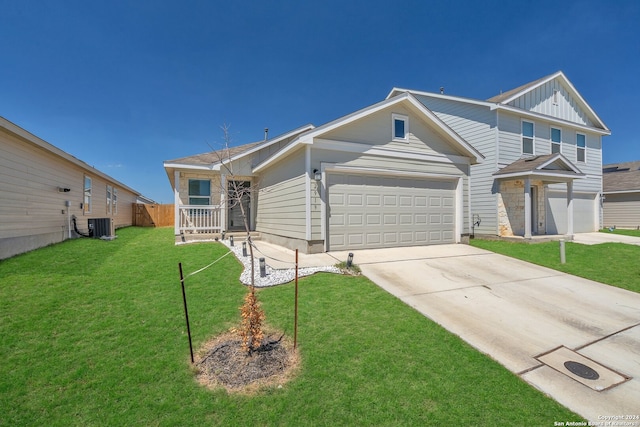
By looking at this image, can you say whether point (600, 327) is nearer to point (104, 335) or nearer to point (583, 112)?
point (104, 335)

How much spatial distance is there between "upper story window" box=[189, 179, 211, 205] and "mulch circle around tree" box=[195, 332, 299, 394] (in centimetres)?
1015

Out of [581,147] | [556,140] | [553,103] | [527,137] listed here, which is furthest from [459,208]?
[581,147]

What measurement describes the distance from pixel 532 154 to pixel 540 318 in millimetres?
12626

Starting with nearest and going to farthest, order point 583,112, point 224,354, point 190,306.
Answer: point 224,354, point 190,306, point 583,112

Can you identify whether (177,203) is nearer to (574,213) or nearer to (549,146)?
(549,146)

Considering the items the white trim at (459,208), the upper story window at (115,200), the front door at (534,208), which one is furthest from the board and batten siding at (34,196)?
the front door at (534,208)

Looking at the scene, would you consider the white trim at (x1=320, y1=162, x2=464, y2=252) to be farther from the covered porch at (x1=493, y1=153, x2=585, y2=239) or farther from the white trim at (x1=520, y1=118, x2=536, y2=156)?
the white trim at (x1=520, y1=118, x2=536, y2=156)

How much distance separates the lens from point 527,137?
13422 millimetres

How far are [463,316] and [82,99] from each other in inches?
768

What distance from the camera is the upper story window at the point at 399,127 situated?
9.00 metres

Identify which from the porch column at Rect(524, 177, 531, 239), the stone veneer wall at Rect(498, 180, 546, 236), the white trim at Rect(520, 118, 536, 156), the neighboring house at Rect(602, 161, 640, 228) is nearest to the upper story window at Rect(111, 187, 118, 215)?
the stone veneer wall at Rect(498, 180, 546, 236)

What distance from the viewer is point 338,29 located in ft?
40.5

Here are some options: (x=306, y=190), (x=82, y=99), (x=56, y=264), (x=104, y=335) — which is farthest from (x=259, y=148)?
(x=82, y=99)

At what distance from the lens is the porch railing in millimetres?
11180
